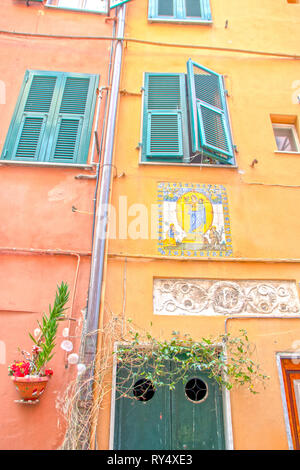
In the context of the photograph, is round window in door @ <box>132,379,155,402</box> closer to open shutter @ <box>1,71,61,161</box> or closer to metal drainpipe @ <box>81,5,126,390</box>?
metal drainpipe @ <box>81,5,126,390</box>

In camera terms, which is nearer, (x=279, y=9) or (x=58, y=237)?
(x=58, y=237)

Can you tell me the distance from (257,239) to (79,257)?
96.1 inches

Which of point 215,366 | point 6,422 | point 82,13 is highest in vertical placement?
point 82,13

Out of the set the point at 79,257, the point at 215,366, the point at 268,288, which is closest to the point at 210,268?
the point at 268,288

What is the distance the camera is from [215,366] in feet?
13.0

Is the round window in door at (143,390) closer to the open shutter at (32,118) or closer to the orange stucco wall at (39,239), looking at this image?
the orange stucco wall at (39,239)

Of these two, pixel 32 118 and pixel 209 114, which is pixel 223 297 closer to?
pixel 209 114

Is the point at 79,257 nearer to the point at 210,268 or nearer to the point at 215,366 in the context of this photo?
the point at 210,268

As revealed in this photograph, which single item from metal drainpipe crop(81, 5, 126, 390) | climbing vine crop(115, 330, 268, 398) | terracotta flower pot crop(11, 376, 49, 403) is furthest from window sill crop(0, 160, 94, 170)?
terracotta flower pot crop(11, 376, 49, 403)

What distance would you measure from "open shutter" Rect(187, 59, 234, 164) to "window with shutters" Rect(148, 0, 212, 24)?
1642 mm

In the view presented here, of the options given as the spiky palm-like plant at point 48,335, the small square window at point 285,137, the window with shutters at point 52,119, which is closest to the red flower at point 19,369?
the spiky palm-like plant at point 48,335

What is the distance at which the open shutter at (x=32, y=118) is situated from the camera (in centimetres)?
525

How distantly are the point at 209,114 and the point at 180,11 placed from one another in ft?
9.58
